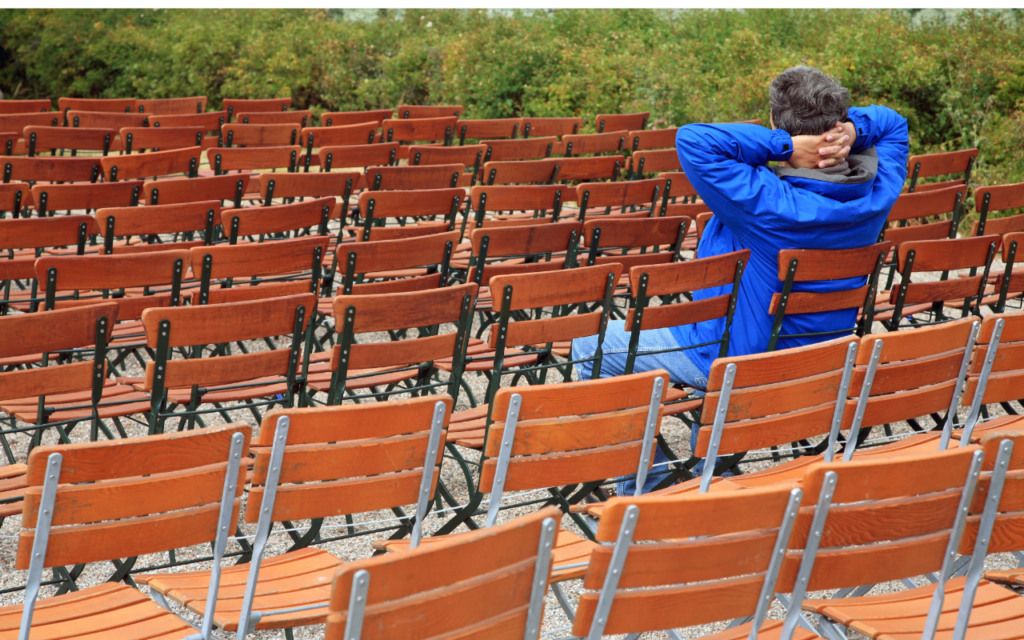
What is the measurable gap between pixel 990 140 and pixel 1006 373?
6.83 meters

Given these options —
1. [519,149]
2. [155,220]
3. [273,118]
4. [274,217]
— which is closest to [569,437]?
[274,217]

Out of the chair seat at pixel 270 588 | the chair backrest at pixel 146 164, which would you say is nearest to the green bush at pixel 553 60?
the chair backrest at pixel 146 164

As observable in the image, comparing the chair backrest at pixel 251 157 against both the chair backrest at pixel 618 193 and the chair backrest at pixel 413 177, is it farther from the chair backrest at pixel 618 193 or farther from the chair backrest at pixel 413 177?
the chair backrest at pixel 618 193

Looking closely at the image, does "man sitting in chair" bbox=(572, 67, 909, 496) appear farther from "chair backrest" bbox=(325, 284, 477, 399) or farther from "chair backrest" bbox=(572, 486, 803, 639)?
"chair backrest" bbox=(572, 486, 803, 639)

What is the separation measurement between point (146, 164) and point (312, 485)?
5009mm

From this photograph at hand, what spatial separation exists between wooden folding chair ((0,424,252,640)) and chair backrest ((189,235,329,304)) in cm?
197

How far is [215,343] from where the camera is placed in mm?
3787

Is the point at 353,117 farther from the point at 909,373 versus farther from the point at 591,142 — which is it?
the point at 909,373

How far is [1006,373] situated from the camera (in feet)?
12.2

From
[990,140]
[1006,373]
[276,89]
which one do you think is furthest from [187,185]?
[276,89]

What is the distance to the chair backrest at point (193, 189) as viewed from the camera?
611 cm

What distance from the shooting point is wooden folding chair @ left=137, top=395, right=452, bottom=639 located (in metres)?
2.59

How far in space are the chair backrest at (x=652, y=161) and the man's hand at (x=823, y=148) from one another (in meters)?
3.41

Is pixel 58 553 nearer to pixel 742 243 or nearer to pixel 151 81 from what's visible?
pixel 742 243
